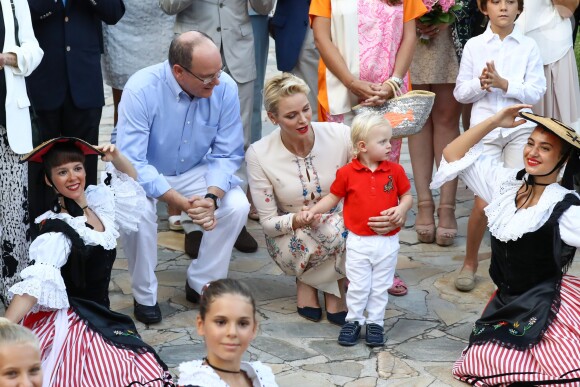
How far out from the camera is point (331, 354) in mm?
5086

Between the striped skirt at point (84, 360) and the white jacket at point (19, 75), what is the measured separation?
0.97 meters

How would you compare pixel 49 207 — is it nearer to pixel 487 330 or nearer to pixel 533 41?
pixel 487 330

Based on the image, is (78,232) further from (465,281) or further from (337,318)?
(465,281)

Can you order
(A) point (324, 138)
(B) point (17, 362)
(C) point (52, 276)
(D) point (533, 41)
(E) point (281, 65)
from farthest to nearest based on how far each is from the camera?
(E) point (281, 65)
(D) point (533, 41)
(A) point (324, 138)
(C) point (52, 276)
(B) point (17, 362)

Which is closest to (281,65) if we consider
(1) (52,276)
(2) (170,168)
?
(2) (170,168)

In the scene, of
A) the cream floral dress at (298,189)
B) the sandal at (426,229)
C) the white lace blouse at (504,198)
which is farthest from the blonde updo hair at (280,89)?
the sandal at (426,229)

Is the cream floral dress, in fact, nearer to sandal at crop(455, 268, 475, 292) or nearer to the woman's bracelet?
the woman's bracelet

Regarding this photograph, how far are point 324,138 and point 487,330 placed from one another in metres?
1.34

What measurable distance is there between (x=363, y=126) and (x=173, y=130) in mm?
1085

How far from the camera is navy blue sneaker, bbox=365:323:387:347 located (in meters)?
5.17

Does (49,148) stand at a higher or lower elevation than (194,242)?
higher

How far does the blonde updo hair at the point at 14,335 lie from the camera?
3652 millimetres

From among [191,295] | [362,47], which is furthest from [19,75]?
[362,47]

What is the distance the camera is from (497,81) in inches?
226
